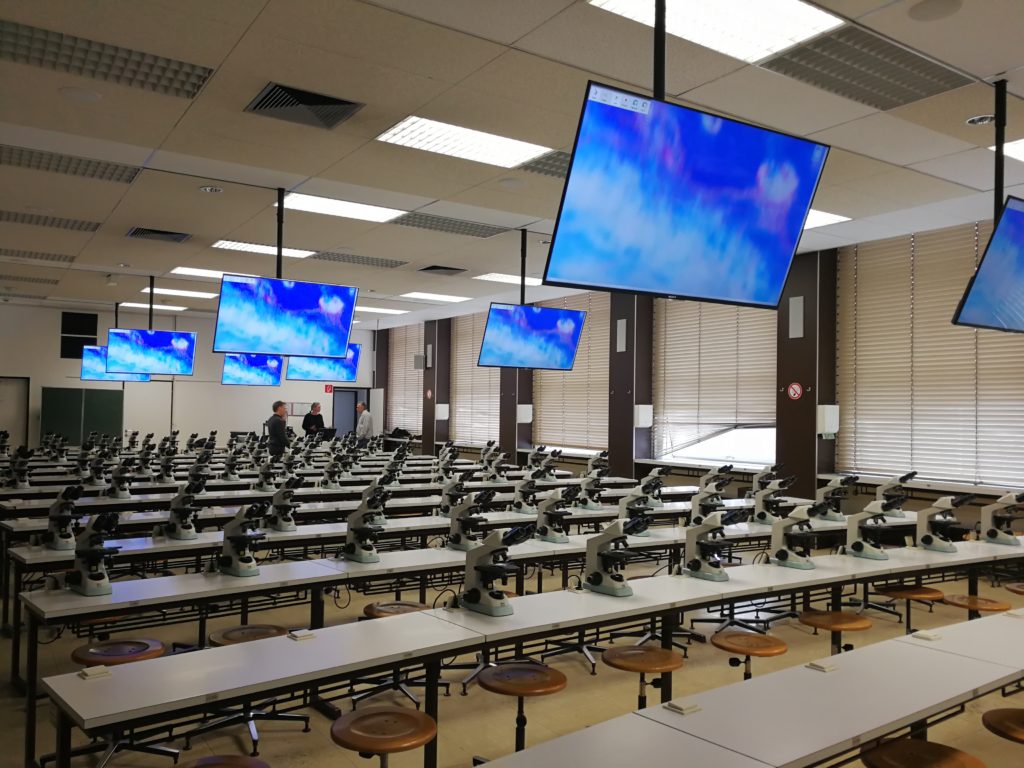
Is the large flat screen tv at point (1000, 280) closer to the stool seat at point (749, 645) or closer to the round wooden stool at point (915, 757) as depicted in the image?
the stool seat at point (749, 645)

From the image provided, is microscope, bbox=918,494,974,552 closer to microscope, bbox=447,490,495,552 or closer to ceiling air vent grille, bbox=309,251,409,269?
microscope, bbox=447,490,495,552

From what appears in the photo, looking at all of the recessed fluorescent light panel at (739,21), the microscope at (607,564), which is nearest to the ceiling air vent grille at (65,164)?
the recessed fluorescent light panel at (739,21)

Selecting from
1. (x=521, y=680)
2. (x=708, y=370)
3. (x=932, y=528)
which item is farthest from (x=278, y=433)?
(x=521, y=680)

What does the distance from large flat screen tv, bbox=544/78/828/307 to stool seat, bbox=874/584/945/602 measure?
2.75 m

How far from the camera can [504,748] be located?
12.1 ft

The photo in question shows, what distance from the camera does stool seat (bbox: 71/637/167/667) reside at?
10.5 ft

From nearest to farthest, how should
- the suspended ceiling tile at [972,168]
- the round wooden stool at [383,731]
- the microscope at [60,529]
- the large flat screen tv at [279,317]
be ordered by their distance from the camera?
the round wooden stool at [383,731]
the microscope at [60,529]
the suspended ceiling tile at [972,168]
the large flat screen tv at [279,317]

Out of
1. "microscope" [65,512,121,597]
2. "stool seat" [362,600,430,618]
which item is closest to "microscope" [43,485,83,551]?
"microscope" [65,512,121,597]

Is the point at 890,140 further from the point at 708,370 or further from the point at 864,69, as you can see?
the point at 708,370

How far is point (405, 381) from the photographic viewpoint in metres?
18.1

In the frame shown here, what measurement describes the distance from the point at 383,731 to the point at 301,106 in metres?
3.66

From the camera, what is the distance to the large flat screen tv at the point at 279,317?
21.9 feet

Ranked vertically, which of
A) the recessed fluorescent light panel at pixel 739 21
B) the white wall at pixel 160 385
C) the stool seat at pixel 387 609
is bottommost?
the stool seat at pixel 387 609

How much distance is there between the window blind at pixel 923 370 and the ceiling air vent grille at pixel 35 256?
9.77 meters
